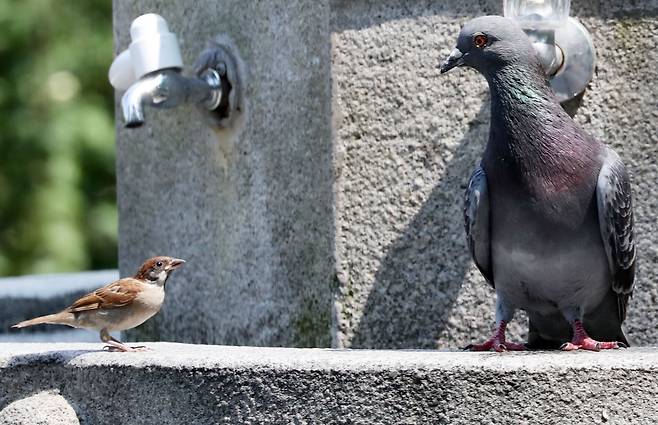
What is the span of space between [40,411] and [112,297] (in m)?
0.71

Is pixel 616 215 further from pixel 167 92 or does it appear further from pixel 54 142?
pixel 54 142

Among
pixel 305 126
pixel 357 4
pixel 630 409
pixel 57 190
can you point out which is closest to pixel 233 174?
pixel 305 126

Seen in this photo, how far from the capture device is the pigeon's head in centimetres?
393

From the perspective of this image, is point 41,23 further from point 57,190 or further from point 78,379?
point 78,379

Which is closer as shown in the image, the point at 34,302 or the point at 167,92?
the point at 167,92

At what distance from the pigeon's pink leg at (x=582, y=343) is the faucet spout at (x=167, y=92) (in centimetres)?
162

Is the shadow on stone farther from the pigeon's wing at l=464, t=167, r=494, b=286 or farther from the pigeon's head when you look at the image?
the pigeon's head

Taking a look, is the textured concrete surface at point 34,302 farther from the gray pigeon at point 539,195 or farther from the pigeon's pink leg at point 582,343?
the pigeon's pink leg at point 582,343

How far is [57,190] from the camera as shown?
990cm

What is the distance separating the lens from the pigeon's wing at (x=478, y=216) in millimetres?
4020

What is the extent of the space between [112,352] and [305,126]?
1.29m

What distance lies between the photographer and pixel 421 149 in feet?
15.0

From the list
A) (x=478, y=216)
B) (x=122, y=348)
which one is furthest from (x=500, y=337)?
(x=122, y=348)

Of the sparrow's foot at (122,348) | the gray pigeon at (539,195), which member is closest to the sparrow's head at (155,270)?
the sparrow's foot at (122,348)
